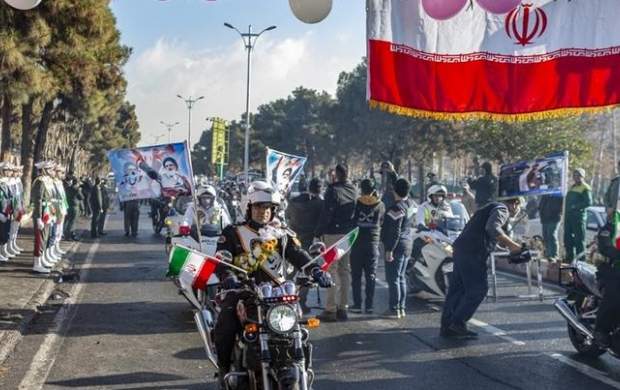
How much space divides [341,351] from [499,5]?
3881mm

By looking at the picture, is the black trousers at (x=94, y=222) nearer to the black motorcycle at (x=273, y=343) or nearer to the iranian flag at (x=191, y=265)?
the iranian flag at (x=191, y=265)

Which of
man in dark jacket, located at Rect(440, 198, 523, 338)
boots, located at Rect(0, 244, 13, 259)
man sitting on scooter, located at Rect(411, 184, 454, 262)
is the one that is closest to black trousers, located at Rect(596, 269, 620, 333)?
man in dark jacket, located at Rect(440, 198, 523, 338)

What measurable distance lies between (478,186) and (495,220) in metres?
7.83

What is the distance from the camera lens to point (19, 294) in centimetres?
1111

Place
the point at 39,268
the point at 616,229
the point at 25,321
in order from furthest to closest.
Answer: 1. the point at 39,268
2. the point at 25,321
3. the point at 616,229

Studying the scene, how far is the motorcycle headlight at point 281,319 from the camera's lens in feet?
16.3

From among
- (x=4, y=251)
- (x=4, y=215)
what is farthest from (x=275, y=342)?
(x=4, y=251)

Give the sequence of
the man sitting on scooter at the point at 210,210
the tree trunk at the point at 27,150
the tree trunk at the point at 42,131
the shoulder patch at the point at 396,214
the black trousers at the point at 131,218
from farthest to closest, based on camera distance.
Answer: the tree trunk at the point at 42,131, the tree trunk at the point at 27,150, the black trousers at the point at 131,218, the man sitting on scooter at the point at 210,210, the shoulder patch at the point at 396,214

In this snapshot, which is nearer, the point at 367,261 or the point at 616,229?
the point at 616,229

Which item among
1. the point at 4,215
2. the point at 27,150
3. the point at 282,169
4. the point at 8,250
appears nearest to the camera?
the point at 282,169

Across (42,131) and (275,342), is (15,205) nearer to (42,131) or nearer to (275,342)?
(275,342)

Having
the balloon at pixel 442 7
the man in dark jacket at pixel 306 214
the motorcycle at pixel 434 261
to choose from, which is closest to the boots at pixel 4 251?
the man in dark jacket at pixel 306 214

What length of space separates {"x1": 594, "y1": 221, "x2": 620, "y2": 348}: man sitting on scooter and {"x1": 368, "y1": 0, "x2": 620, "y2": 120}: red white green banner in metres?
1.43

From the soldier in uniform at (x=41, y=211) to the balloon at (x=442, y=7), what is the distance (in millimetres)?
8836
